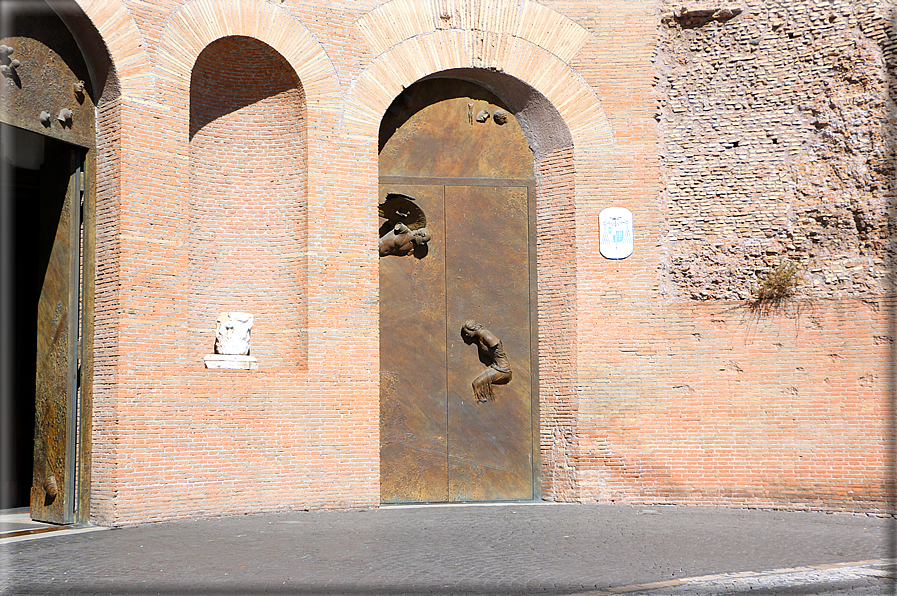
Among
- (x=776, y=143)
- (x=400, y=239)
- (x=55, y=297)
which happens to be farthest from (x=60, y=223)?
(x=776, y=143)

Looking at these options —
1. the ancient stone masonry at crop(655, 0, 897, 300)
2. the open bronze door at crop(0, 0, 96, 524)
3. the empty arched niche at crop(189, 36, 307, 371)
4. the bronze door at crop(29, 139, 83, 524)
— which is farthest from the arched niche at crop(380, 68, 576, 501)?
the bronze door at crop(29, 139, 83, 524)

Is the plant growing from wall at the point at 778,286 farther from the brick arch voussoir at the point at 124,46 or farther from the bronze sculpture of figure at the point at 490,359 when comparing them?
the brick arch voussoir at the point at 124,46

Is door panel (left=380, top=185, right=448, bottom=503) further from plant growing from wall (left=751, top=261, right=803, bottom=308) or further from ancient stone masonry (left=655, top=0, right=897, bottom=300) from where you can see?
plant growing from wall (left=751, top=261, right=803, bottom=308)

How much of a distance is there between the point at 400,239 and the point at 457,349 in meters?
1.72

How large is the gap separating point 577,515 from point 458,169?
5.02m

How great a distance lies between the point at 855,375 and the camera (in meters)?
10.4

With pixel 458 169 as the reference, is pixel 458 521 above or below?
below

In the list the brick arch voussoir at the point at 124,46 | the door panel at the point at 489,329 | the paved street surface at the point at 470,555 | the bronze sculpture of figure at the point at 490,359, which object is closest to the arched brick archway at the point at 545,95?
the door panel at the point at 489,329

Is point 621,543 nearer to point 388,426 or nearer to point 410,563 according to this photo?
point 410,563

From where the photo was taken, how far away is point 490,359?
465 inches

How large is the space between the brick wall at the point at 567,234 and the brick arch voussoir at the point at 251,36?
0.03 meters

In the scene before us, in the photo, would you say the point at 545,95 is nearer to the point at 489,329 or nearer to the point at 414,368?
the point at 489,329

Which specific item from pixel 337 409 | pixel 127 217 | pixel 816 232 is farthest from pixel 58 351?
pixel 816 232

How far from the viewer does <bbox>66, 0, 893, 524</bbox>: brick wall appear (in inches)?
389
